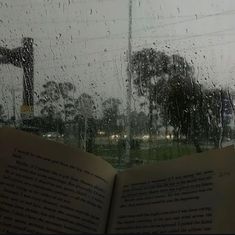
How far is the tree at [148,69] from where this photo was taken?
1884mm

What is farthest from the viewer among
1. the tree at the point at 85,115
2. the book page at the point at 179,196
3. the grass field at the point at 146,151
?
the tree at the point at 85,115

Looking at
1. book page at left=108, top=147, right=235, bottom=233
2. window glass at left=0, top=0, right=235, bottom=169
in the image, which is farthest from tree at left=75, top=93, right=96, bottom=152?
book page at left=108, top=147, right=235, bottom=233

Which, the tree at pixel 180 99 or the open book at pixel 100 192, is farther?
the tree at pixel 180 99

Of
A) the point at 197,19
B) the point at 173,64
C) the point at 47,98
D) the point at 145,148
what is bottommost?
the point at 145,148

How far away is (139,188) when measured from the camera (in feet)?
2.79

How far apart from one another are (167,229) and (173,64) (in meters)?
1.18

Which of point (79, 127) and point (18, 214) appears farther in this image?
point (79, 127)

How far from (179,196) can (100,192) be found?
5.0 inches

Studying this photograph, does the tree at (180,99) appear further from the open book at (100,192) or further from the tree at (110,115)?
the open book at (100,192)

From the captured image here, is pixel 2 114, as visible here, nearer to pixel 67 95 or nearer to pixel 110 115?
pixel 67 95

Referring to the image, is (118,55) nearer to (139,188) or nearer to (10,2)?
(10,2)

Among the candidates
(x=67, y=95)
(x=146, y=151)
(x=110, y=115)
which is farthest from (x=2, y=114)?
(x=146, y=151)

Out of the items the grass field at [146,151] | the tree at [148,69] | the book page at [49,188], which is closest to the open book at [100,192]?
the book page at [49,188]

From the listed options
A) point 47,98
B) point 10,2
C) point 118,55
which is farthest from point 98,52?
point 10,2
